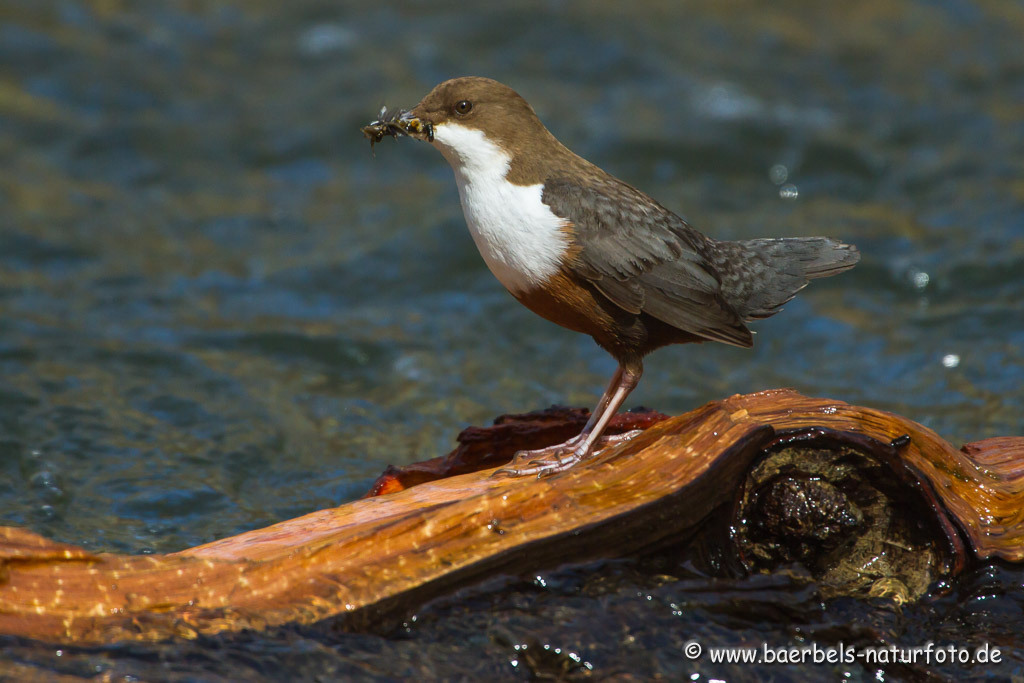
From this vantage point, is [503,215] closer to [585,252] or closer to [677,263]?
[585,252]

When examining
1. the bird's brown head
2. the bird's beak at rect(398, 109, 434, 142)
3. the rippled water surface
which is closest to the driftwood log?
the rippled water surface

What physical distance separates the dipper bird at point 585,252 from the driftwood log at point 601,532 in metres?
0.48

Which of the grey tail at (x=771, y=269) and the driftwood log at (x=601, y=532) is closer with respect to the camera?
the driftwood log at (x=601, y=532)

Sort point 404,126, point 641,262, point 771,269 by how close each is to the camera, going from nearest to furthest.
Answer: point 641,262 < point 404,126 < point 771,269

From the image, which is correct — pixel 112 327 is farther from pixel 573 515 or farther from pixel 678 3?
pixel 678 3

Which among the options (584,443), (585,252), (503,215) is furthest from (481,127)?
(584,443)

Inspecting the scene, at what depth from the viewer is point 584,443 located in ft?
11.8

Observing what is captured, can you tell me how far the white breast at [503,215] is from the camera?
3572 millimetres

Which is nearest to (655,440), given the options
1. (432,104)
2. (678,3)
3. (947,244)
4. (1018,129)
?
(432,104)

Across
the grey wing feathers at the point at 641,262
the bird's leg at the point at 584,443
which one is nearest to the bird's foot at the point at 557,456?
the bird's leg at the point at 584,443

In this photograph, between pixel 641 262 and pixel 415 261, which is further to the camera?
pixel 415 261

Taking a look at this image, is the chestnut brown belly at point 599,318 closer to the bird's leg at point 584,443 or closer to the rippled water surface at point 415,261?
the bird's leg at point 584,443

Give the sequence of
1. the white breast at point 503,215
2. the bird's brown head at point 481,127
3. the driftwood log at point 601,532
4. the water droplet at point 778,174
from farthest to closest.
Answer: the water droplet at point 778,174 < the bird's brown head at point 481,127 < the white breast at point 503,215 < the driftwood log at point 601,532

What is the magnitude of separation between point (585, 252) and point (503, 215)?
0.97 ft
